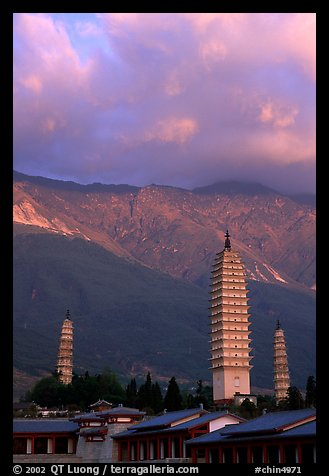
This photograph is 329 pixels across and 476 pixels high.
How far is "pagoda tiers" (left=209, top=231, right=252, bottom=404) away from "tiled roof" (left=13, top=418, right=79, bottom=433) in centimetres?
3339

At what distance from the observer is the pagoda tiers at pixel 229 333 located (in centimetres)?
9094

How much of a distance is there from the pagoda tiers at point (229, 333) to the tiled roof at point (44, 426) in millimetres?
33390

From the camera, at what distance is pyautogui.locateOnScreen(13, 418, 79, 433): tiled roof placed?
A: 55.2 metres

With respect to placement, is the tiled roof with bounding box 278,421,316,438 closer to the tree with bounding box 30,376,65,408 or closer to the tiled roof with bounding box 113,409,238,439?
the tiled roof with bounding box 113,409,238,439

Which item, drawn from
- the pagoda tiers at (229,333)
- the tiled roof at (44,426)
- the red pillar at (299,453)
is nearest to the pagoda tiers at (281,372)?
the pagoda tiers at (229,333)

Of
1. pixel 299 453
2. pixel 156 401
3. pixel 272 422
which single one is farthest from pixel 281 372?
pixel 299 453

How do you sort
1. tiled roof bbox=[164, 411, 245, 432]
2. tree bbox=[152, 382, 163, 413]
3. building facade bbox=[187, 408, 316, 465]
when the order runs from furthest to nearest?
tree bbox=[152, 382, 163, 413] < tiled roof bbox=[164, 411, 245, 432] < building facade bbox=[187, 408, 316, 465]

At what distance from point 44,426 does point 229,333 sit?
131 ft

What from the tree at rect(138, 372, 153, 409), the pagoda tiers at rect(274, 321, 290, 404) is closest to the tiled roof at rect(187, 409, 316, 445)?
the tree at rect(138, 372, 153, 409)

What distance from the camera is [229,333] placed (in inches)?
3681

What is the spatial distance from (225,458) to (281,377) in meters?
69.7

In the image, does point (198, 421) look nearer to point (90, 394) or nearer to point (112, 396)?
point (90, 394)
